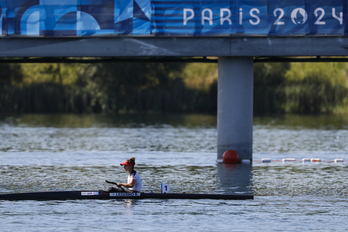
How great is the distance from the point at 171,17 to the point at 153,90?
163 feet

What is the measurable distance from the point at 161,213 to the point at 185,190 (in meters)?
3.69

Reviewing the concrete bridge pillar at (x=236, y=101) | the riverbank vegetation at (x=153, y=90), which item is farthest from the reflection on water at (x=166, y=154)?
the riverbank vegetation at (x=153, y=90)

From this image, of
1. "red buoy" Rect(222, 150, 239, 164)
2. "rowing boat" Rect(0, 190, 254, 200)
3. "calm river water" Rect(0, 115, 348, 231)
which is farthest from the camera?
"red buoy" Rect(222, 150, 239, 164)

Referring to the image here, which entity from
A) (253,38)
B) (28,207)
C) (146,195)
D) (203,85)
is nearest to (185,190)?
(146,195)

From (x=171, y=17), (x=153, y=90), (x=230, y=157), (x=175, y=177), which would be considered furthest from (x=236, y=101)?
(x=153, y=90)

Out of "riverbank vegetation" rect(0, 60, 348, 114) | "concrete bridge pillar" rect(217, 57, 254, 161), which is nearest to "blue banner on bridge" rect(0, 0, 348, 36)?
"concrete bridge pillar" rect(217, 57, 254, 161)

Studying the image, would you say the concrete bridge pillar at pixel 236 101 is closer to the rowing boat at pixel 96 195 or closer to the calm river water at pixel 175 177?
the calm river water at pixel 175 177

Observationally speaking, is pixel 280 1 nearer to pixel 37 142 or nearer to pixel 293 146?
pixel 293 146

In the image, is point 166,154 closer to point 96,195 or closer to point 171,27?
point 171,27

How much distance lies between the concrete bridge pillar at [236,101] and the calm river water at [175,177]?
133 centimetres

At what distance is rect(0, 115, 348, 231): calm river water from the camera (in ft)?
54.9

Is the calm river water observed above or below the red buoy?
below

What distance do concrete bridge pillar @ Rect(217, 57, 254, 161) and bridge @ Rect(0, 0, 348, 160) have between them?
878 millimetres

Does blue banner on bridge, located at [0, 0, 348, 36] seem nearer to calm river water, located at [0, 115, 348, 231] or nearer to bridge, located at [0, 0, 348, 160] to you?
bridge, located at [0, 0, 348, 160]
